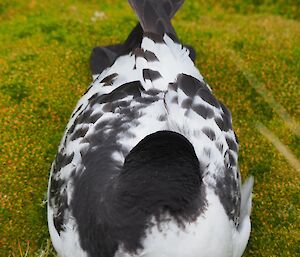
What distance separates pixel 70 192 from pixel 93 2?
13.9 ft

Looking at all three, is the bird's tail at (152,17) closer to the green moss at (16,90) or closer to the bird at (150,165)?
the bird at (150,165)

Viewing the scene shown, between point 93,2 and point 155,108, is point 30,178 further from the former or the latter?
point 93,2

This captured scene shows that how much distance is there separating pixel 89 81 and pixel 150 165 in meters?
2.99

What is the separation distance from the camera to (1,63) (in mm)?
6719

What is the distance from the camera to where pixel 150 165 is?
147 inches

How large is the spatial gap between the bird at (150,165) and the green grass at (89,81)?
0.56 metres

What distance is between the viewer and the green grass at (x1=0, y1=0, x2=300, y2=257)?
547 centimetres

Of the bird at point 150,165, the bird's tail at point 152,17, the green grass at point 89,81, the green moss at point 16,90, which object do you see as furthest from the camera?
the green moss at point 16,90

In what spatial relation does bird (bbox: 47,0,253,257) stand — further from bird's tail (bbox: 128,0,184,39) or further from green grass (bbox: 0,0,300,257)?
green grass (bbox: 0,0,300,257)

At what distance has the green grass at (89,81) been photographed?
547 centimetres

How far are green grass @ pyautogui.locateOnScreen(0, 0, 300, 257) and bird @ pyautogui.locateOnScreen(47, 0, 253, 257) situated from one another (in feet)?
→ 1.85

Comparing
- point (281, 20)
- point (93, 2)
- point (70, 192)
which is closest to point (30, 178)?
point (70, 192)

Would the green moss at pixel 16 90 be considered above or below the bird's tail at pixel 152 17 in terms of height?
below

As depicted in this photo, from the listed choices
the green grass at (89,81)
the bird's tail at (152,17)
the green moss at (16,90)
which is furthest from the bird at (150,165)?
the green moss at (16,90)
